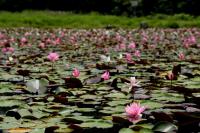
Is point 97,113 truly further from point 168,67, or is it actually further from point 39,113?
point 168,67

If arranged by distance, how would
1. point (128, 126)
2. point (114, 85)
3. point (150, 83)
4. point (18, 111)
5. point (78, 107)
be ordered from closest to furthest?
point (128, 126)
point (18, 111)
point (78, 107)
point (114, 85)
point (150, 83)

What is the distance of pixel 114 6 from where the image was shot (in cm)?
2773

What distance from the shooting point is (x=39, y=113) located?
2.51 metres

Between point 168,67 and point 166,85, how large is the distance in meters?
1.51

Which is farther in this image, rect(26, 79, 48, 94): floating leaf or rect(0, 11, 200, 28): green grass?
rect(0, 11, 200, 28): green grass

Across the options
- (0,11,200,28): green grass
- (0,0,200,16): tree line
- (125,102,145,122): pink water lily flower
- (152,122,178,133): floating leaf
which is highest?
(0,0,200,16): tree line

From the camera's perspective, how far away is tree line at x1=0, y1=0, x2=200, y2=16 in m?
24.7

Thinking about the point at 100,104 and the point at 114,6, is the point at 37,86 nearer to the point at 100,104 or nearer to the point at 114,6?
the point at 100,104

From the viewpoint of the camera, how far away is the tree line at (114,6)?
81.0 feet

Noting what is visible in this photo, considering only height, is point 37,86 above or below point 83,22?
below

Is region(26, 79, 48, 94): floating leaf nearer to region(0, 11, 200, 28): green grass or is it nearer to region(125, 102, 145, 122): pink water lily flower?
region(125, 102, 145, 122): pink water lily flower

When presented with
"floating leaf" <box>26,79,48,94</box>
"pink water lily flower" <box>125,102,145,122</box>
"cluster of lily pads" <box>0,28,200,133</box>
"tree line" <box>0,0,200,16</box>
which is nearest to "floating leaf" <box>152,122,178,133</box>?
"cluster of lily pads" <box>0,28,200,133</box>

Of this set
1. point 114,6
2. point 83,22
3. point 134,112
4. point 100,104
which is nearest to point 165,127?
point 134,112

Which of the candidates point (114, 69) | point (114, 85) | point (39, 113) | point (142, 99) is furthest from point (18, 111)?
point (114, 69)
